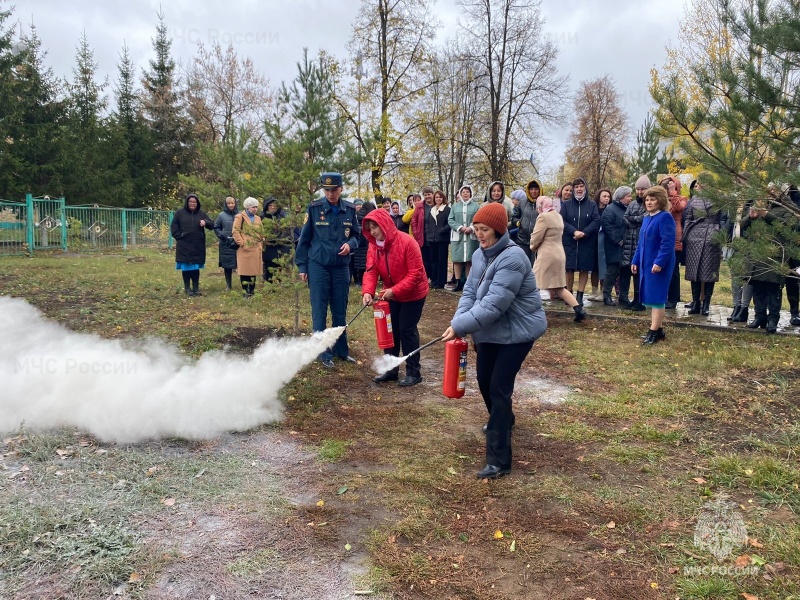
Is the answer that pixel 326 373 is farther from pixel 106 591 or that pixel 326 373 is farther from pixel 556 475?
pixel 106 591

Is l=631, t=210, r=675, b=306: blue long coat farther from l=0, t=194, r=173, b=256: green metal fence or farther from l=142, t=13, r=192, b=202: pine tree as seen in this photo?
l=142, t=13, r=192, b=202: pine tree

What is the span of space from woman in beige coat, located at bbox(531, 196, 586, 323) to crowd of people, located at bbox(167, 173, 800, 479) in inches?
0.9

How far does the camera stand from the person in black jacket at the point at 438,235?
13148 millimetres

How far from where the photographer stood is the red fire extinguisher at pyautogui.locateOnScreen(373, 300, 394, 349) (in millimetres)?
6430

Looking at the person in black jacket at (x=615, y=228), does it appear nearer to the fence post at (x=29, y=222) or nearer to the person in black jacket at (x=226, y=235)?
the person in black jacket at (x=226, y=235)

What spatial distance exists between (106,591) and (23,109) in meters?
30.3

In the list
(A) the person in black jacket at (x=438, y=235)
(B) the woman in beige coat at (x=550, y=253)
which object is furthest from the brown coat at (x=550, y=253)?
(A) the person in black jacket at (x=438, y=235)

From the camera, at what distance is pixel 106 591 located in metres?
2.94

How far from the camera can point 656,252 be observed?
26.1 feet

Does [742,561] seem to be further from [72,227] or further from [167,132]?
[167,132]

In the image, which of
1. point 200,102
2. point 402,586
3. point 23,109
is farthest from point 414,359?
point 200,102

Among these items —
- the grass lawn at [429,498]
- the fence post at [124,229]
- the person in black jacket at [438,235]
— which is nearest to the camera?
the grass lawn at [429,498]

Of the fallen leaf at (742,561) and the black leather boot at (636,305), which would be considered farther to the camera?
the black leather boot at (636,305)

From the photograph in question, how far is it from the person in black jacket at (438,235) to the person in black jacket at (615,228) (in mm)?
3752
